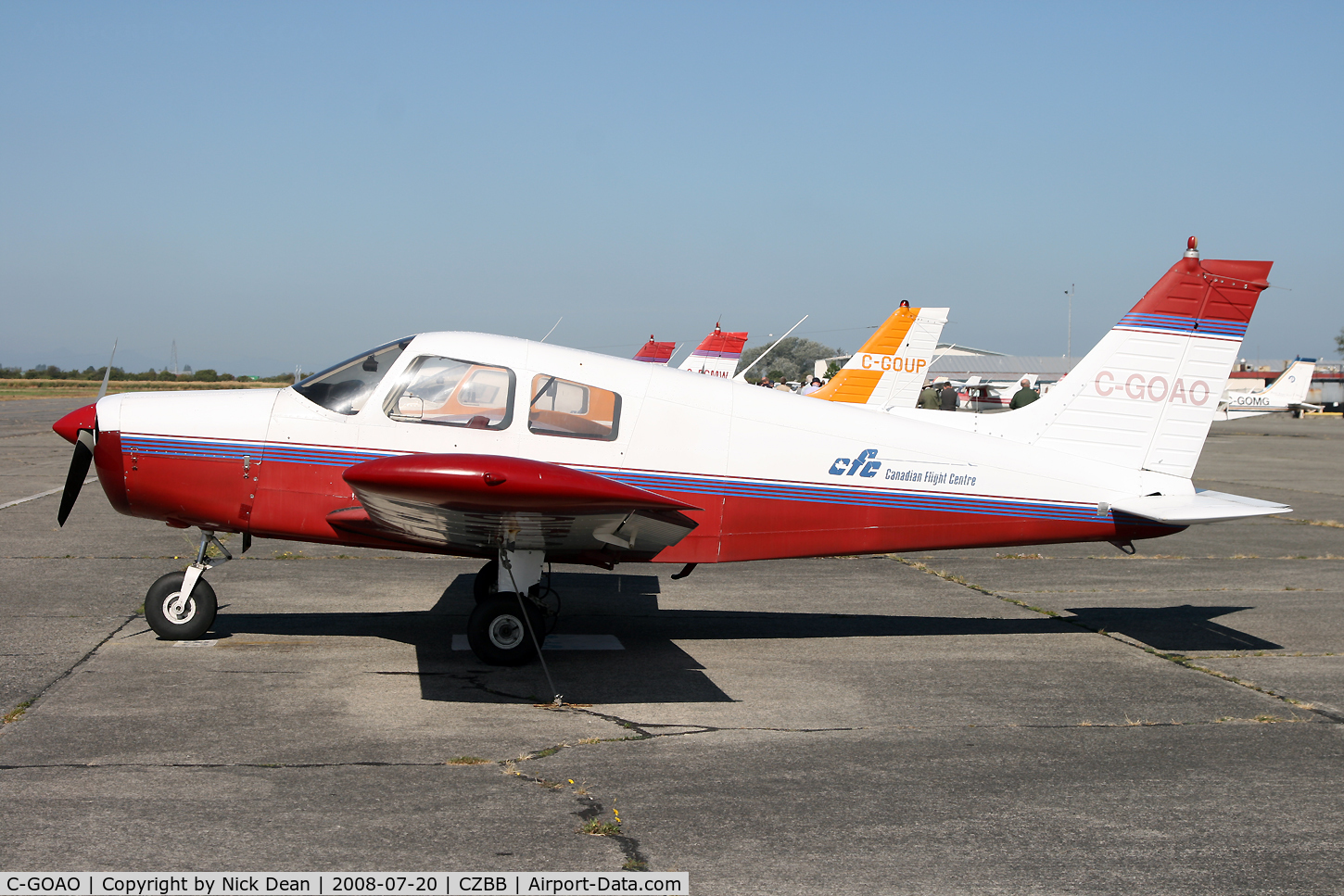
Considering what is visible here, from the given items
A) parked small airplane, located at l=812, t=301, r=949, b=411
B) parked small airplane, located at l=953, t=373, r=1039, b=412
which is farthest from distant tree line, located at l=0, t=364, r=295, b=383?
parked small airplane, located at l=812, t=301, r=949, b=411

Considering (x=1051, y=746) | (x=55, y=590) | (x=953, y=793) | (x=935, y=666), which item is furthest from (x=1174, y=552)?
(x=55, y=590)

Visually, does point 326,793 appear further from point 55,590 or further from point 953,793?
point 55,590

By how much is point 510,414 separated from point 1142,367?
4.57 m

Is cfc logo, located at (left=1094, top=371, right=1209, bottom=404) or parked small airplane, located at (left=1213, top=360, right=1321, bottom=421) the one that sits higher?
parked small airplane, located at (left=1213, top=360, right=1321, bottom=421)

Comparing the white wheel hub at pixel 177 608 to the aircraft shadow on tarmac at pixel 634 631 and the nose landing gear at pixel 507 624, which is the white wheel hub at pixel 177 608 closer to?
the aircraft shadow on tarmac at pixel 634 631

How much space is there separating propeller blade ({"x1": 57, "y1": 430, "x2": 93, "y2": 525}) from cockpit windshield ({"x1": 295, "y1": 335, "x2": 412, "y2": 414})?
4.45ft

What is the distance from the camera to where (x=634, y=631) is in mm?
7828

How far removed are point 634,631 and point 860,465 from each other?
82.9 inches

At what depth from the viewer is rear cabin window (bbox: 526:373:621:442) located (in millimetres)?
6730

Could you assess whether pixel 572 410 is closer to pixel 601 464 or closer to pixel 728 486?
pixel 601 464

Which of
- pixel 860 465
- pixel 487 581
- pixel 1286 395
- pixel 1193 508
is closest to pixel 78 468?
pixel 487 581

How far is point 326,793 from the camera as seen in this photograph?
14.4ft

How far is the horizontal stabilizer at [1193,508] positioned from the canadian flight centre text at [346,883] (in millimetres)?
4630

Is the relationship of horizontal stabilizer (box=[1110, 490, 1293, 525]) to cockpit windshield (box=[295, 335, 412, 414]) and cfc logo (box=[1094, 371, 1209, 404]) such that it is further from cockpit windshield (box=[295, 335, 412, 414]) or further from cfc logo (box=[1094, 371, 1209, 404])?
cockpit windshield (box=[295, 335, 412, 414])
